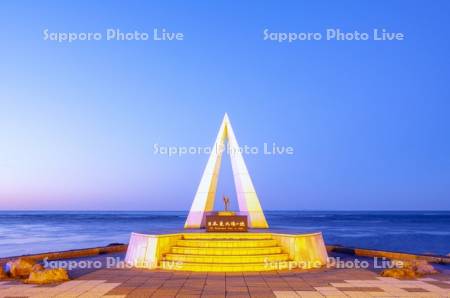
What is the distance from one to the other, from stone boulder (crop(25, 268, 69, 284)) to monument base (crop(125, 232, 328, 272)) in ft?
9.94

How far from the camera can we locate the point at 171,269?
498 inches

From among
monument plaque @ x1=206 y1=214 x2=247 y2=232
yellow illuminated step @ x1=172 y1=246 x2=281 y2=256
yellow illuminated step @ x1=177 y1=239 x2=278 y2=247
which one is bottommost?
yellow illuminated step @ x1=172 y1=246 x2=281 y2=256

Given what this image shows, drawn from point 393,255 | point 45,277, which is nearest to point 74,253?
point 45,277

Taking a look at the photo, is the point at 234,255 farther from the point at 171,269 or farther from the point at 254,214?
the point at 254,214

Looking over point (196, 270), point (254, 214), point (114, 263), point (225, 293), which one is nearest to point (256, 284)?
point (225, 293)

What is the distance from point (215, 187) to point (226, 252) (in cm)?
590

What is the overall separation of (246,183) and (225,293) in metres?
9.47

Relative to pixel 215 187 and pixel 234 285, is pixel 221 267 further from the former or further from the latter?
pixel 215 187

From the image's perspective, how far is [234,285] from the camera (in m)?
10.0

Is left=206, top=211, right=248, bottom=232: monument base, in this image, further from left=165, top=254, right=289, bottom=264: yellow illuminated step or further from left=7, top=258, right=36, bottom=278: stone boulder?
left=7, top=258, right=36, bottom=278: stone boulder

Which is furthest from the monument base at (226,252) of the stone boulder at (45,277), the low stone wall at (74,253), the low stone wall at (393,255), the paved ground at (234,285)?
the low stone wall at (74,253)

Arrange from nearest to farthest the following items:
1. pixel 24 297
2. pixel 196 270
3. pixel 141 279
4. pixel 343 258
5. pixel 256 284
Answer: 1. pixel 24 297
2. pixel 256 284
3. pixel 141 279
4. pixel 196 270
5. pixel 343 258

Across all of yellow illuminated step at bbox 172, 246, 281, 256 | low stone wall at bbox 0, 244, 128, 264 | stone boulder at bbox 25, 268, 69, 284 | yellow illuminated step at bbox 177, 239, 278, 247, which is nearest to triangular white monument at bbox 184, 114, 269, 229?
low stone wall at bbox 0, 244, 128, 264

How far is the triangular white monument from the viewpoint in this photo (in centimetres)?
1784
